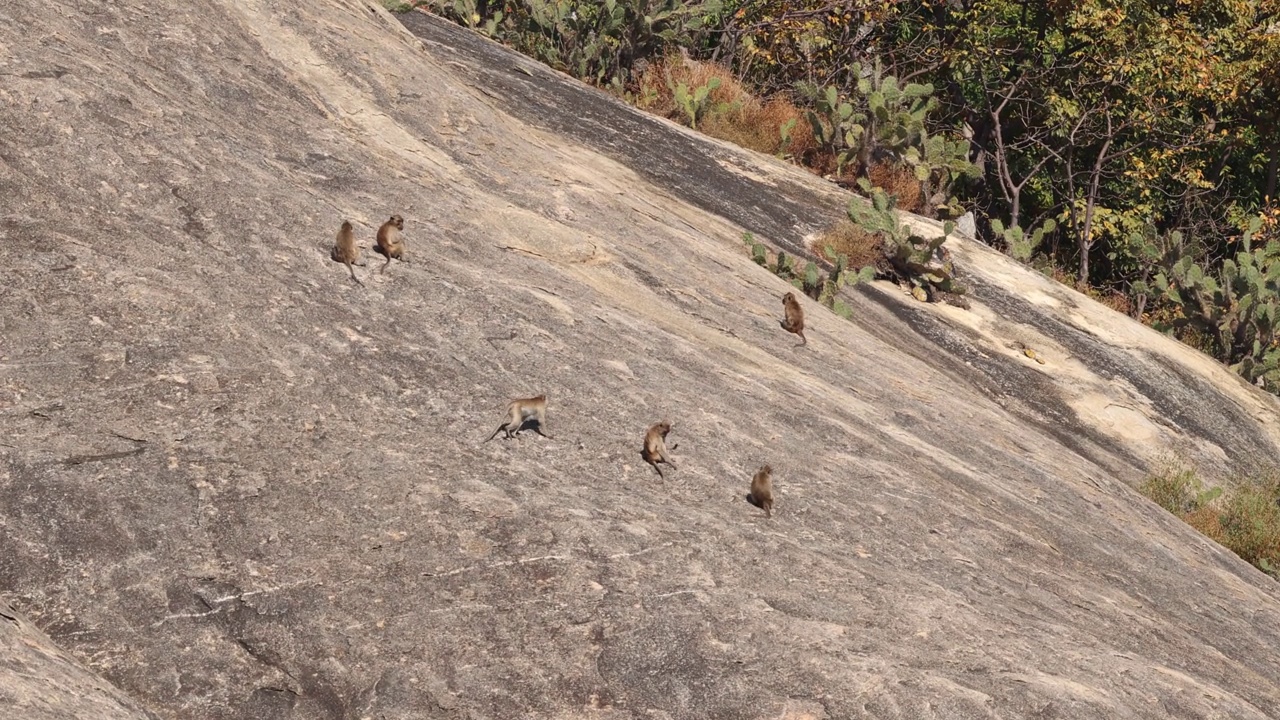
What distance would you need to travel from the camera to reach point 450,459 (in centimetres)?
664

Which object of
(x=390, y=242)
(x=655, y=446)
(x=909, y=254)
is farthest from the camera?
(x=909, y=254)

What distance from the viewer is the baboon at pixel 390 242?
7973 millimetres

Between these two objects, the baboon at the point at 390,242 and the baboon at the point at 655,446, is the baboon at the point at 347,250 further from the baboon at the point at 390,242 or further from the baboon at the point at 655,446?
the baboon at the point at 655,446

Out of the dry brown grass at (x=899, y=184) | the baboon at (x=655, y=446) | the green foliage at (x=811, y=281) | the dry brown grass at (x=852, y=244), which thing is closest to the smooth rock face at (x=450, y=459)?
the baboon at (x=655, y=446)

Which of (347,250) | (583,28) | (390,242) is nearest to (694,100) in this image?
(583,28)

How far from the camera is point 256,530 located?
5.86 metres

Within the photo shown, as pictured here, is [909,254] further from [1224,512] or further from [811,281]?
[1224,512]

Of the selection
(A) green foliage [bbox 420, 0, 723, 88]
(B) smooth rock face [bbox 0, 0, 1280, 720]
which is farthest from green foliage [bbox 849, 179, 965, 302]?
(A) green foliage [bbox 420, 0, 723, 88]

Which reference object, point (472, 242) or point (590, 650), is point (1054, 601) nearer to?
point (590, 650)

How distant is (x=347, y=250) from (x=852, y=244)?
736cm

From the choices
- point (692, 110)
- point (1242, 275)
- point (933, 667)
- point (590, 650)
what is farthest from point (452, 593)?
point (1242, 275)

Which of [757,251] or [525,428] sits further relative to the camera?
[757,251]

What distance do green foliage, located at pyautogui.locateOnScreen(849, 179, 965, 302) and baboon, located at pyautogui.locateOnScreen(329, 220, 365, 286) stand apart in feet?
23.2


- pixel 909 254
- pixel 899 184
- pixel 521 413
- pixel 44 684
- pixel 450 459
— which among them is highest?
pixel 899 184
